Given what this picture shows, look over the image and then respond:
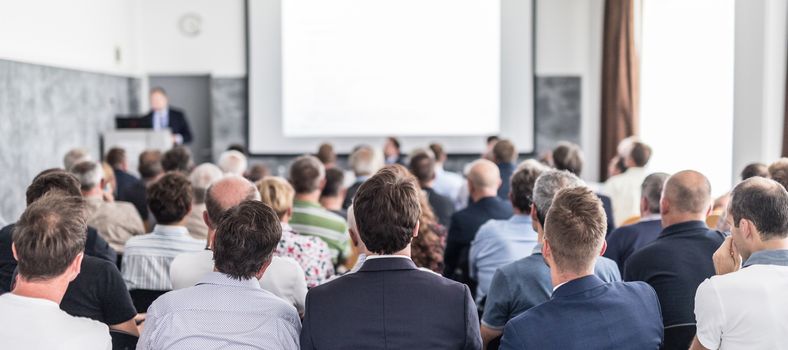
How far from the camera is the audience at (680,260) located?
117 inches

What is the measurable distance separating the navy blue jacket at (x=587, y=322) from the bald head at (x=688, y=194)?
96cm

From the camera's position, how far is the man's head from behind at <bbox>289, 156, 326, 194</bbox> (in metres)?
4.59

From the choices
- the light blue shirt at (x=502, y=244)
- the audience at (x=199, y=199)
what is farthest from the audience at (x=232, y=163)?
the light blue shirt at (x=502, y=244)

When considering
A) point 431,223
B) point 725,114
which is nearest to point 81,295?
point 431,223

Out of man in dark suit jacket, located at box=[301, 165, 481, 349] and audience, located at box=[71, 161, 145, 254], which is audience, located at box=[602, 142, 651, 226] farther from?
man in dark suit jacket, located at box=[301, 165, 481, 349]

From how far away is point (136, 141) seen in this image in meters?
8.99

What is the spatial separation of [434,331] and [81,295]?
131 cm

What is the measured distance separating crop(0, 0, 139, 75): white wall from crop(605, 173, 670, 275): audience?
5866mm

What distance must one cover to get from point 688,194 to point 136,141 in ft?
22.8

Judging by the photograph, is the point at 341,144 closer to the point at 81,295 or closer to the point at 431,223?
the point at 431,223

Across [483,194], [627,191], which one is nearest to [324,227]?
[483,194]

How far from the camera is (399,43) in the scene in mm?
10438

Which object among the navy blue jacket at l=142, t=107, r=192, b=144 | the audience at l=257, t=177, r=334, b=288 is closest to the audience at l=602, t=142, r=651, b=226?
the audience at l=257, t=177, r=334, b=288

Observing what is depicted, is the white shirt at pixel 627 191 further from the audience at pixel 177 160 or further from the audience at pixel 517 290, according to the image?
the audience at pixel 517 290
